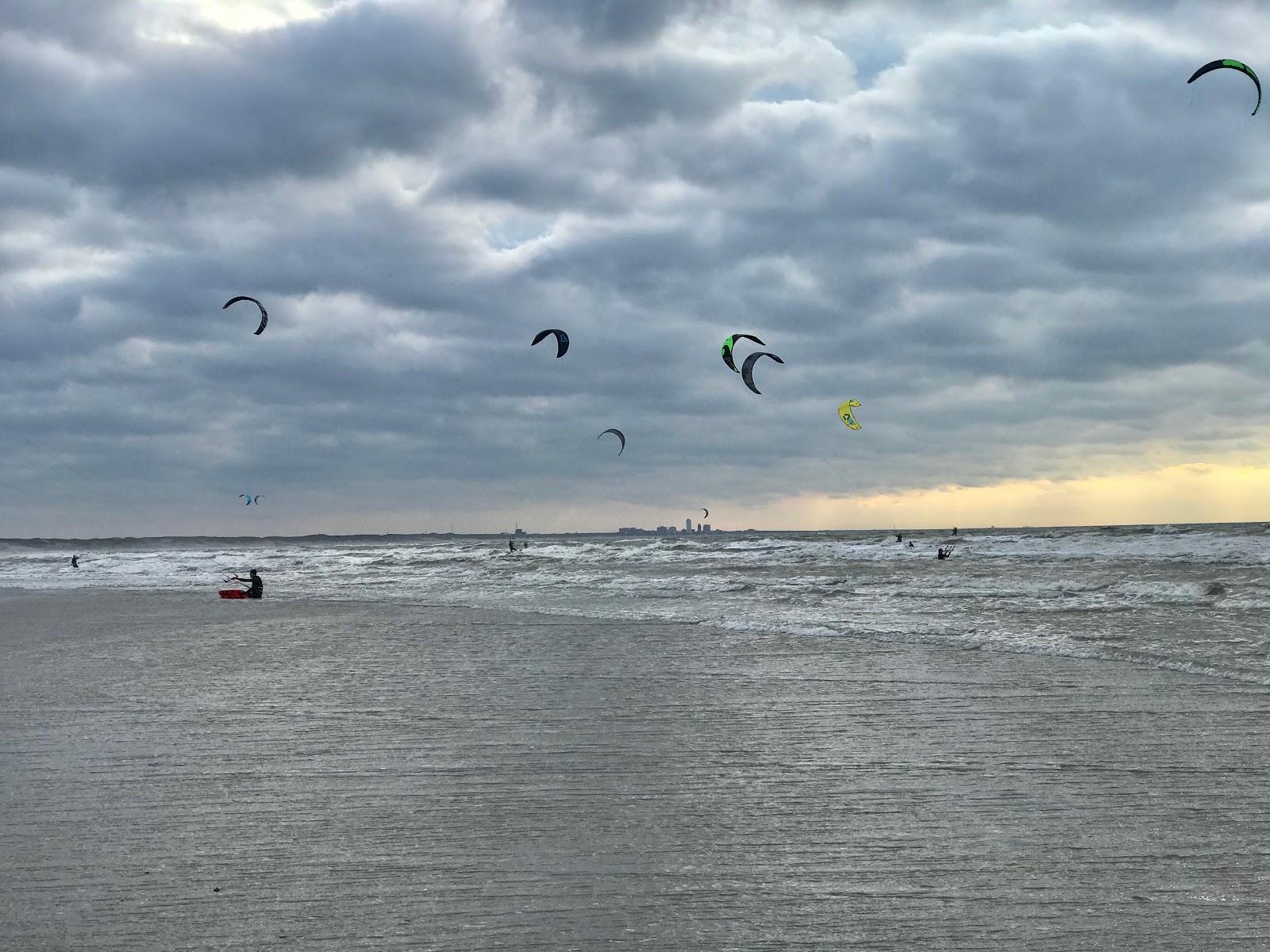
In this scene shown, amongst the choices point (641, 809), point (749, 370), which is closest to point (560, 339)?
point (749, 370)

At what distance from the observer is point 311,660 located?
10.5 meters

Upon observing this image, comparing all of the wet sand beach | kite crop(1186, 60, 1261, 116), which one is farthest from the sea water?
kite crop(1186, 60, 1261, 116)

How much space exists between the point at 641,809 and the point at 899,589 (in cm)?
1541

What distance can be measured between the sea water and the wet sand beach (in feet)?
7.67

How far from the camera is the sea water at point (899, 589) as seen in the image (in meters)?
11.2

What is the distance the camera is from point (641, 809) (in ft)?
16.1

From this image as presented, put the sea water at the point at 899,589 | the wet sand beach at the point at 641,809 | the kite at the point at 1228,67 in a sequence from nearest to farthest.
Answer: the wet sand beach at the point at 641,809 < the sea water at the point at 899,589 < the kite at the point at 1228,67

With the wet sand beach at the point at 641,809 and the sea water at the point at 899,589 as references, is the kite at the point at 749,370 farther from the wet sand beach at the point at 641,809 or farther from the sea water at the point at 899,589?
the wet sand beach at the point at 641,809

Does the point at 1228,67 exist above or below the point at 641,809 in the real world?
above

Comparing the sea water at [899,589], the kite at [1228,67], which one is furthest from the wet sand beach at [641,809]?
the kite at [1228,67]

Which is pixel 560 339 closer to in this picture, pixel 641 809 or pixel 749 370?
pixel 749 370

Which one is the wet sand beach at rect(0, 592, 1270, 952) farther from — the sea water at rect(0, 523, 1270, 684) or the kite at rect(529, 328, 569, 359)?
the kite at rect(529, 328, 569, 359)

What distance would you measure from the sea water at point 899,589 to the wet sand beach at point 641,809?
234 cm

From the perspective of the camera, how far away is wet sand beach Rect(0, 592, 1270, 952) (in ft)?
11.6
